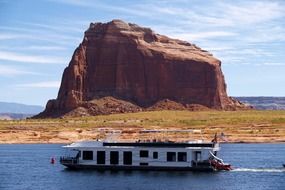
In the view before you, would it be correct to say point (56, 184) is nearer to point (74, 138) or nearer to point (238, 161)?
point (238, 161)

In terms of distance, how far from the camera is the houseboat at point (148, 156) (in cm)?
7975

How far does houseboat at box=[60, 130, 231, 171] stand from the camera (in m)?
79.8

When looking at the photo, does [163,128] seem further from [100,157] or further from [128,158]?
[128,158]

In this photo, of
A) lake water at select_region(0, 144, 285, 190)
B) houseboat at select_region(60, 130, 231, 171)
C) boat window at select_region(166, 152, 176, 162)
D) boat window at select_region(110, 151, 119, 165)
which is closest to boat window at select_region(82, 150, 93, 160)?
houseboat at select_region(60, 130, 231, 171)

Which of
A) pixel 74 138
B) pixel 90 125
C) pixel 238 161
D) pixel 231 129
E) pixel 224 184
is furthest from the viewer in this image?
pixel 90 125

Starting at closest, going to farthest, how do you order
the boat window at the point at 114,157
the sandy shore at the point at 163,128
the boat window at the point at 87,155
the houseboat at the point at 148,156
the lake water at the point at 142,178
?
the lake water at the point at 142,178, the houseboat at the point at 148,156, the boat window at the point at 114,157, the boat window at the point at 87,155, the sandy shore at the point at 163,128

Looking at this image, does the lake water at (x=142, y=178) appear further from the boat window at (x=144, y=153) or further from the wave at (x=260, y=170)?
the boat window at (x=144, y=153)

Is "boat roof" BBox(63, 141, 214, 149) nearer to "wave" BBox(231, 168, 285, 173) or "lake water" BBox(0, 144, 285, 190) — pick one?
"lake water" BBox(0, 144, 285, 190)

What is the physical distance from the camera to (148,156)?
81.2m

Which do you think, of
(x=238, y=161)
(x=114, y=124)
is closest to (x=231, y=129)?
(x=114, y=124)

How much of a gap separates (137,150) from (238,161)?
18603 millimetres

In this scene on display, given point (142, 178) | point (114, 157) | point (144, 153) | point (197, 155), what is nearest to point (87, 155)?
point (114, 157)

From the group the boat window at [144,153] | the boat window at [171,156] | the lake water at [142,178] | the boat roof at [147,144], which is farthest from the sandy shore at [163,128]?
the boat window at [171,156]

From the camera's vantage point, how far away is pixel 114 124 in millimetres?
175875
